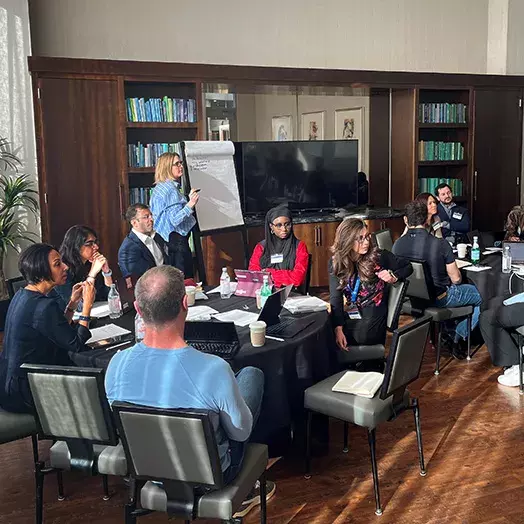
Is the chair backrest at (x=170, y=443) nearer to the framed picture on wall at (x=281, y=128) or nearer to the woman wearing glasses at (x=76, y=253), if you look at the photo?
the woman wearing glasses at (x=76, y=253)

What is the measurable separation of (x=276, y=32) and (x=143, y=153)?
2369 mm

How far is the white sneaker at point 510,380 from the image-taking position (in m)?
4.96

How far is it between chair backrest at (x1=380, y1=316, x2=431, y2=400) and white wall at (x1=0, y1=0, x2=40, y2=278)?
4.87m

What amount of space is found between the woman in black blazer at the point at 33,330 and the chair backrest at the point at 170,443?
898 mm

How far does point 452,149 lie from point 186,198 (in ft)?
13.4

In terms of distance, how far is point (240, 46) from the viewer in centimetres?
801

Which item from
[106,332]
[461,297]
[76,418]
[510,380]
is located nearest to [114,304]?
[106,332]

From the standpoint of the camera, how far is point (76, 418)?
2.84 m

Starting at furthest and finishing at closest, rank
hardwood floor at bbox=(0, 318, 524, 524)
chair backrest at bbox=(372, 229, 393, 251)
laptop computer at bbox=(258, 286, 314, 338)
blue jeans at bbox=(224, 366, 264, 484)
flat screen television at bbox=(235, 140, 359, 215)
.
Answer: flat screen television at bbox=(235, 140, 359, 215), chair backrest at bbox=(372, 229, 393, 251), laptop computer at bbox=(258, 286, 314, 338), hardwood floor at bbox=(0, 318, 524, 524), blue jeans at bbox=(224, 366, 264, 484)

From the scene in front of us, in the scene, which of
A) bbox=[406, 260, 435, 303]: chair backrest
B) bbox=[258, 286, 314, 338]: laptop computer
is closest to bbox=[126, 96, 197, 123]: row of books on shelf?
bbox=[406, 260, 435, 303]: chair backrest

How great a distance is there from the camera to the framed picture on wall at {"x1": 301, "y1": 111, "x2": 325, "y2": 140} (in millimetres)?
8344

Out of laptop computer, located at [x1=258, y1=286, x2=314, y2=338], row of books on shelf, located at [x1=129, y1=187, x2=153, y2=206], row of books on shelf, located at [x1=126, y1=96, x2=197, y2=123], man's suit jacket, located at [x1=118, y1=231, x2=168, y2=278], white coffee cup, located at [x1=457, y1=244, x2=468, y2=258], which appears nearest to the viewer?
laptop computer, located at [x1=258, y1=286, x2=314, y2=338]

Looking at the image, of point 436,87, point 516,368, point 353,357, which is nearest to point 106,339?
point 353,357

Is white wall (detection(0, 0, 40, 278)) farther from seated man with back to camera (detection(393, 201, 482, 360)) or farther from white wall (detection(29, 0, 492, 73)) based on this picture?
seated man with back to camera (detection(393, 201, 482, 360))
